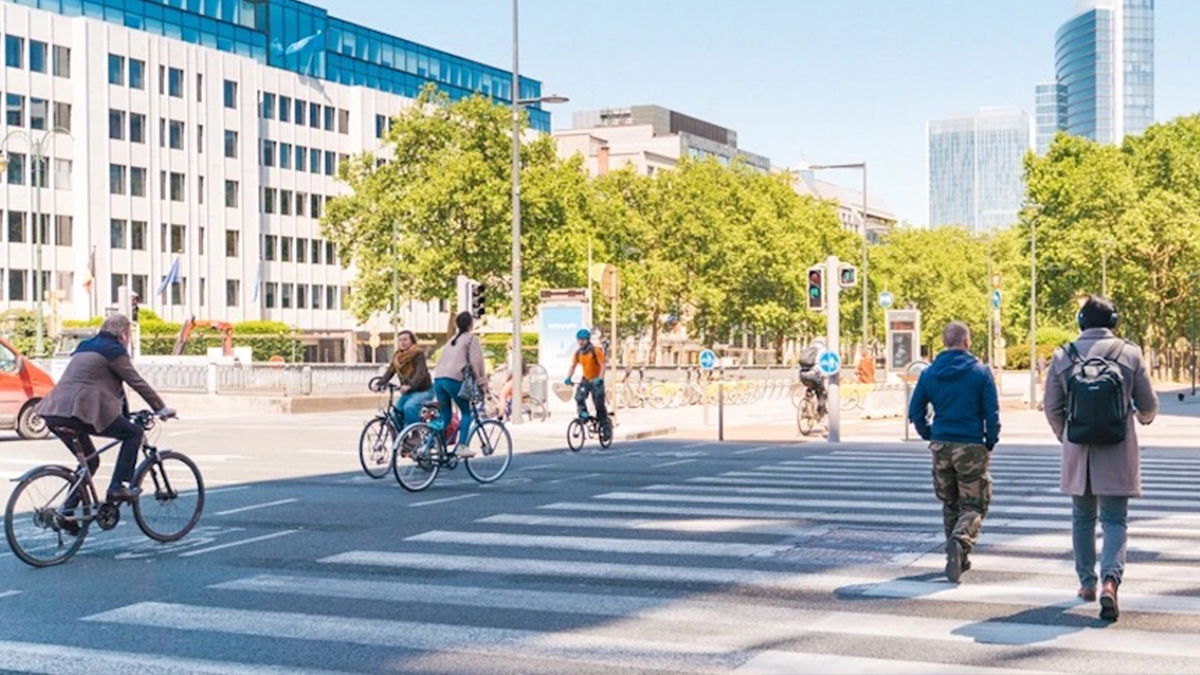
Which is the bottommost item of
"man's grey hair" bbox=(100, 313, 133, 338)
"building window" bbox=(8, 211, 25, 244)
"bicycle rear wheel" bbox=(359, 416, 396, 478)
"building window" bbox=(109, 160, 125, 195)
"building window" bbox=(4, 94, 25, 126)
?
"bicycle rear wheel" bbox=(359, 416, 396, 478)

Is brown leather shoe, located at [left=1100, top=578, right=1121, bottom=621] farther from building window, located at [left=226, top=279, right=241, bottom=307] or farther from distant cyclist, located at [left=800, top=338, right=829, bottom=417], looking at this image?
building window, located at [left=226, top=279, right=241, bottom=307]

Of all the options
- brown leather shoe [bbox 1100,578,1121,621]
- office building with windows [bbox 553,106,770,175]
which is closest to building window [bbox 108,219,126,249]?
office building with windows [bbox 553,106,770,175]

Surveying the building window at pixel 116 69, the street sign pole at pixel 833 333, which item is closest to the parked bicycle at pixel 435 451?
the street sign pole at pixel 833 333

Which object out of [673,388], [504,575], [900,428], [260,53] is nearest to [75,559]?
[504,575]

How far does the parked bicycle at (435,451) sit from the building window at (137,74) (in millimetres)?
65189

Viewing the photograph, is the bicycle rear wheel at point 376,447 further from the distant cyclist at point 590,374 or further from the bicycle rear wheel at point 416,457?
the distant cyclist at point 590,374

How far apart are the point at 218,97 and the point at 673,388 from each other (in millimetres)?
47020

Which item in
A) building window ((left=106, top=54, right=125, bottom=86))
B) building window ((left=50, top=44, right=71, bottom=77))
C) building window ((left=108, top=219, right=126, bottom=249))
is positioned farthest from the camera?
building window ((left=108, top=219, right=126, bottom=249))

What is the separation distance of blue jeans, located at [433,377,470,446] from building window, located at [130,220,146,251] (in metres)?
65.0

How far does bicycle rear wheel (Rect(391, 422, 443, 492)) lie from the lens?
51.0ft

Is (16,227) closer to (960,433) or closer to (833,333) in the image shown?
(833,333)

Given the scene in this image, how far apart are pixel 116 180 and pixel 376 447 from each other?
63.2m

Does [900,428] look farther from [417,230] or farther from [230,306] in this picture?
[230,306]

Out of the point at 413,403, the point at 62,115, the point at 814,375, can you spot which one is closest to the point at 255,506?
the point at 413,403
